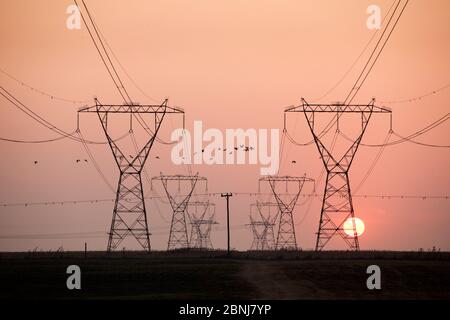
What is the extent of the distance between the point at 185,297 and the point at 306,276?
15956mm

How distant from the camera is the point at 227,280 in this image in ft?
222

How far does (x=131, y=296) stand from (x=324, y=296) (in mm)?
12074

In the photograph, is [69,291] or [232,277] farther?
[232,277]

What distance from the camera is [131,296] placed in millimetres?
59219

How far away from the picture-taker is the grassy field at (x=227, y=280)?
59969 mm

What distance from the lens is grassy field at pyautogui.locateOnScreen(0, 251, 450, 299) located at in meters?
60.0
